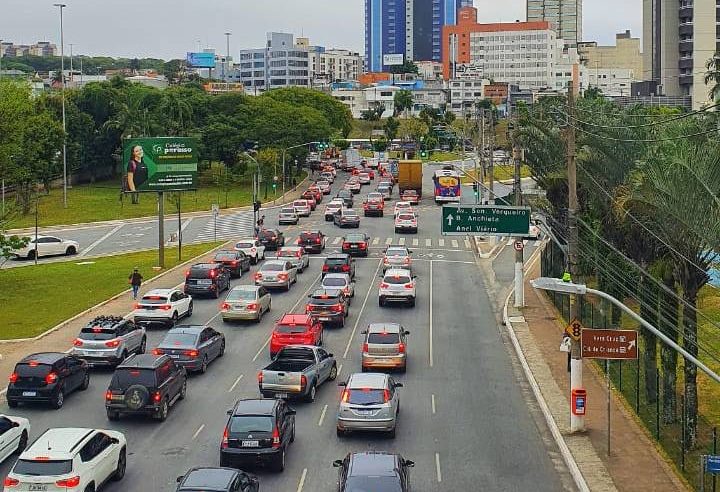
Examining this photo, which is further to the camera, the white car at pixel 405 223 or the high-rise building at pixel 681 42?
the high-rise building at pixel 681 42

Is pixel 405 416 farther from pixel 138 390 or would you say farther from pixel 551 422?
pixel 138 390

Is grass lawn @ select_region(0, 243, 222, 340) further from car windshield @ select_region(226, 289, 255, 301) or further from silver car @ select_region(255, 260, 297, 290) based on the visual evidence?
car windshield @ select_region(226, 289, 255, 301)

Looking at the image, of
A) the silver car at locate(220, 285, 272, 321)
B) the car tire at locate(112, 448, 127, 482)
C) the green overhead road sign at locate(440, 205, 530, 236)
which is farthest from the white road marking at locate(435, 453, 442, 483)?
the silver car at locate(220, 285, 272, 321)

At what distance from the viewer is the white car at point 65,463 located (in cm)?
1886

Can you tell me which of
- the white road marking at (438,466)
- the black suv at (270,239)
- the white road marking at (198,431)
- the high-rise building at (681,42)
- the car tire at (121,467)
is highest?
the high-rise building at (681,42)

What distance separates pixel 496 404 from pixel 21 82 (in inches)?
1837

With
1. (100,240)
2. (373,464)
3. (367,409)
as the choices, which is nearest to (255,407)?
(367,409)

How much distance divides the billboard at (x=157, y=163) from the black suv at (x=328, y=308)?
1842cm

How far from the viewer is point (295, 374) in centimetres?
2814

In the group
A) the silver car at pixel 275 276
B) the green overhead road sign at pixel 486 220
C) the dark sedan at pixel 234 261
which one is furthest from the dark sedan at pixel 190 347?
the dark sedan at pixel 234 261

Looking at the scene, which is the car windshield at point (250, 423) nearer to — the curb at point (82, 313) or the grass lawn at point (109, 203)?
the curb at point (82, 313)

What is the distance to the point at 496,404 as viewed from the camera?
2942cm

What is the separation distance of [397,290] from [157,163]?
18284 millimetres

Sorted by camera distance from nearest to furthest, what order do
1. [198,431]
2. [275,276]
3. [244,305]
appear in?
1. [198,431]
2. [244,305]
3. [275,276]
